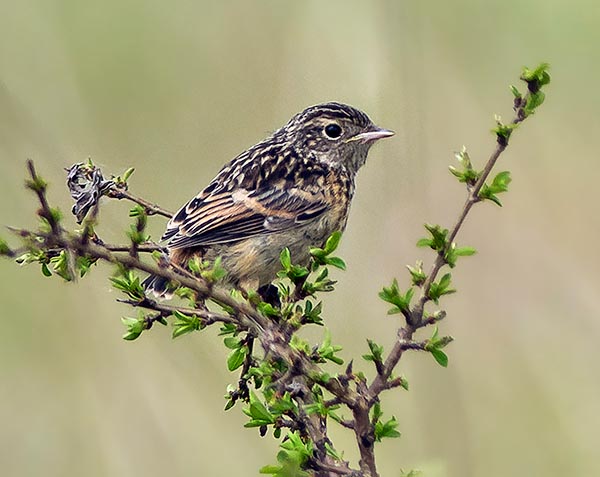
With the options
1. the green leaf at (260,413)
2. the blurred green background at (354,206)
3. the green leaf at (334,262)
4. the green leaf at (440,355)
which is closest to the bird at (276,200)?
the blurred green background at (354,206)

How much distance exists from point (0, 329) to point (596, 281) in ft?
9.31

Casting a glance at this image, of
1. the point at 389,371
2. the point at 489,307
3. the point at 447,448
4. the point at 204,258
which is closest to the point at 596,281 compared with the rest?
the point at 489,307

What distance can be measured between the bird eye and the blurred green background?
0.23m

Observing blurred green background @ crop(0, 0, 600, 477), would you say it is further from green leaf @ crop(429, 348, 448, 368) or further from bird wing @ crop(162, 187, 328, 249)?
green leaf @ crop(429, 348, 448, 368)

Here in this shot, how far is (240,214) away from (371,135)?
0.85 meters

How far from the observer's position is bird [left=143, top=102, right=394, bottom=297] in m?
3.88

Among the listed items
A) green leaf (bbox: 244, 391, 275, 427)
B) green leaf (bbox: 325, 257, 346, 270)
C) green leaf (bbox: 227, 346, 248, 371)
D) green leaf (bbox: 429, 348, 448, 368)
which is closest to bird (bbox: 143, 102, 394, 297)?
green leaf (bbox: 227, 346, 248, 371)

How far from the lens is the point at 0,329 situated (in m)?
4.50

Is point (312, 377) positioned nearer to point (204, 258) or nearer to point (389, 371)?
point (389, 371)

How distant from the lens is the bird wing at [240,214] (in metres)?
3.81

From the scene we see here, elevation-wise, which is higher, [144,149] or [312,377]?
[144,149]

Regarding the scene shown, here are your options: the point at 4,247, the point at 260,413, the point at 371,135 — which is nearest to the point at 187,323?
the point at 260,413

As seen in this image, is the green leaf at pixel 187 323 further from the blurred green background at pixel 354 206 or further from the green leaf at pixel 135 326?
the blurred green background at pixel 354 206

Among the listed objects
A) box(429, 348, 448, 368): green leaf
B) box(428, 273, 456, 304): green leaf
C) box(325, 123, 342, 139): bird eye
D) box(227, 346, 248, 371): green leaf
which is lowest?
box(429, 348, 448, 368): green leaf
